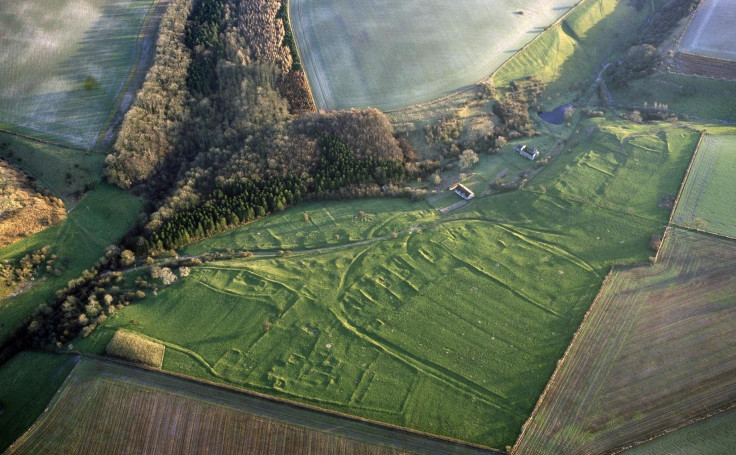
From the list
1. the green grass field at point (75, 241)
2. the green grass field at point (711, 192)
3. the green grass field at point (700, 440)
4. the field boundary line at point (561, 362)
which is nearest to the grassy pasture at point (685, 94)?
the green grass field at point (711, 192)

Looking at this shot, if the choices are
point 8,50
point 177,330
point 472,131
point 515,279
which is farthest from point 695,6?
point 8,50

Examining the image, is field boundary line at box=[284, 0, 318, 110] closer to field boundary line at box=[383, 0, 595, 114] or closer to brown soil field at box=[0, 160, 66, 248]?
field boundary line at box=[383, 0, 595, 114]

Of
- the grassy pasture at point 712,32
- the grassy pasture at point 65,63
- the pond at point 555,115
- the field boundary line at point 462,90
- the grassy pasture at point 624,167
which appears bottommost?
the pond at point 555,115

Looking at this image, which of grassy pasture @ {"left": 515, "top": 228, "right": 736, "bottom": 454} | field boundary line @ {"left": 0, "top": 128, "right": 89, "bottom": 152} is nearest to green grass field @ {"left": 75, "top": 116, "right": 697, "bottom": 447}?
grassy pasture @ {"left": 515, "top": 228, "right": 736, "bottom": 454}

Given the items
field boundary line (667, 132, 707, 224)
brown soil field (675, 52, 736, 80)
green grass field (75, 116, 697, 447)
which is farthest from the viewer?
brown soil field (675, 52, 736, 80)

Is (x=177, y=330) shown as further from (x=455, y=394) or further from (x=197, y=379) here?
(x=455, y=394)

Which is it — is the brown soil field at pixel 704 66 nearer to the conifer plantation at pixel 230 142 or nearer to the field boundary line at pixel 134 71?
the conifer plantation at pixel 230 142

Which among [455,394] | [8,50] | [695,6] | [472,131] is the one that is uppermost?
[8,50]
